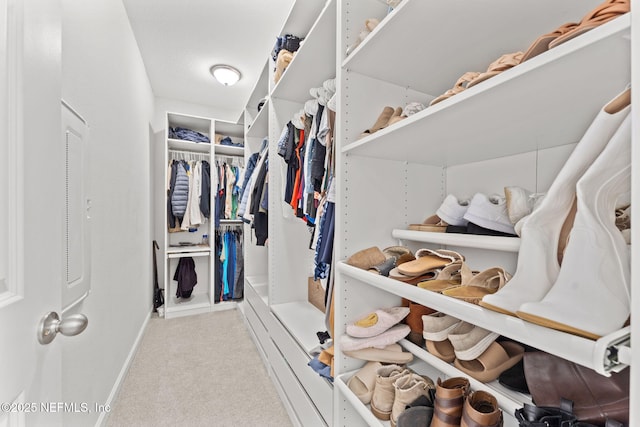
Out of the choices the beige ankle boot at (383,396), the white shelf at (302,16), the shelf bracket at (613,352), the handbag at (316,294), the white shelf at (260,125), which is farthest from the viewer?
the white shelf at (260,125)

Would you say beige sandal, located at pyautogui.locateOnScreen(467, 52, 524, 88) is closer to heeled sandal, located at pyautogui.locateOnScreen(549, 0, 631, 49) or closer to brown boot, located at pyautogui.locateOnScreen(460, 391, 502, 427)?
heeled sandal, located at pyautogui.locateOnScreen(549, 0, 631, 49)

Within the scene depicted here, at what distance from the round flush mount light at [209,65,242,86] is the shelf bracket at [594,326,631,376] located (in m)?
3.02

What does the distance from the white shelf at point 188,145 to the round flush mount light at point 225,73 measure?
2.44 feet

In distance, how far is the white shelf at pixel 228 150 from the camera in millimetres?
3294

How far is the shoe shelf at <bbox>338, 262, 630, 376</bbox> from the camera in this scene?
1.16ft

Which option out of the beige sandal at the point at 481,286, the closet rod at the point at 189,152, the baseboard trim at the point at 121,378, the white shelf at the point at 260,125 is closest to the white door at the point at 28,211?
the beige sandal at the point at 481,286

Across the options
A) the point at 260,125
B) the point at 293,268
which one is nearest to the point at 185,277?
the point at 293,268

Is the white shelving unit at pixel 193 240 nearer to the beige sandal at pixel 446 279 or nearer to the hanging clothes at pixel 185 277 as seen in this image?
the hanging clothes at pixel 185 277

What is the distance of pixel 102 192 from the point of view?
1.49 meters

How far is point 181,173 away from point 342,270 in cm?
274

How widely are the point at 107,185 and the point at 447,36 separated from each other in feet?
5.87

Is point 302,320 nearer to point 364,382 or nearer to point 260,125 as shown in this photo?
point 364,382

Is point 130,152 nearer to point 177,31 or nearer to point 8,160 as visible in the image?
point 177,31

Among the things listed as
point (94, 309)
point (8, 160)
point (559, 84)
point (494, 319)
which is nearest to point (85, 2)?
point (8, 160)
